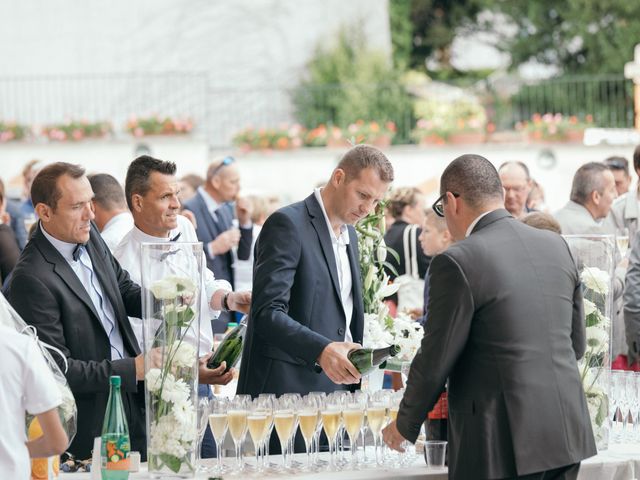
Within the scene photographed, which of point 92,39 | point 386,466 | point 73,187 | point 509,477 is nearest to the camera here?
point 509,477

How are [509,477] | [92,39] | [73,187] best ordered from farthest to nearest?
[92,39]
[73,187]
[509,477]

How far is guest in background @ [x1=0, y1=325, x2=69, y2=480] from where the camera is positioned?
11.6 ft

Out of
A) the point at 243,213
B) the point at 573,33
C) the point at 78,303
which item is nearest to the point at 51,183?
the point at 78,303

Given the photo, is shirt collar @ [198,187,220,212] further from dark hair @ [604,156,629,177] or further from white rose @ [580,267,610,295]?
white rose @ [580,267,610,295]

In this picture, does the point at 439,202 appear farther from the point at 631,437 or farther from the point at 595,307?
the point at 631,437

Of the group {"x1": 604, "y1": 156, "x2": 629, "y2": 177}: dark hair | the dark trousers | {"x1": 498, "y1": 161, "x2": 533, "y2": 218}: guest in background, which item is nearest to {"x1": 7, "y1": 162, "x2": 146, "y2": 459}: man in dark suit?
the dark trousers

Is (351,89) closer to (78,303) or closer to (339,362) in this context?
(78,303)

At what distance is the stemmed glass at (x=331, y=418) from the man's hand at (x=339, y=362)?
189 millimetres

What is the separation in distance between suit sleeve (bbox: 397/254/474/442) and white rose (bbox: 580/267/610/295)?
3.24ft

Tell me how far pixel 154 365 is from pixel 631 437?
204cm

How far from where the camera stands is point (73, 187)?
4711mm

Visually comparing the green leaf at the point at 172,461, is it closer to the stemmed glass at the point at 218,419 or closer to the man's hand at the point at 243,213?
the stemmed glass at the point at 218,419

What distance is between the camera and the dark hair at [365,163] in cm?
485

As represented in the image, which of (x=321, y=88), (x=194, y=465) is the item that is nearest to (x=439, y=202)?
(x=194, y=465)
